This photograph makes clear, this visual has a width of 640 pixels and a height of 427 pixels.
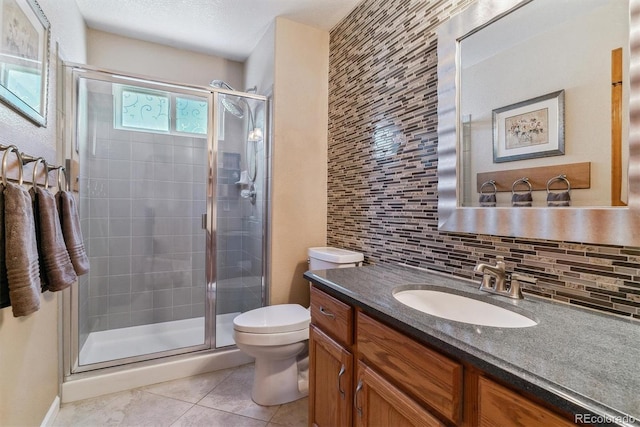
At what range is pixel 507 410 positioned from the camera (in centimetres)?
60

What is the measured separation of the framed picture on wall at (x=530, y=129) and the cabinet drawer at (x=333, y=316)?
827 millimetres

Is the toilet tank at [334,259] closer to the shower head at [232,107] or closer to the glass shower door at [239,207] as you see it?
the glass shower door at [239,207]

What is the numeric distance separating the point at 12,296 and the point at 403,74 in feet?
6.03

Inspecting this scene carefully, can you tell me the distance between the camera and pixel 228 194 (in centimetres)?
237

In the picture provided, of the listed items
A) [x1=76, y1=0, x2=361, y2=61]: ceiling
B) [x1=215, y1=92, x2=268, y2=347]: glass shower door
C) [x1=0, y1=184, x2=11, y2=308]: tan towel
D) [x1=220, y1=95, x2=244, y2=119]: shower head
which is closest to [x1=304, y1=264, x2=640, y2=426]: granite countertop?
[x1=0, y1=184, x2=11, y2=308]: tan towel

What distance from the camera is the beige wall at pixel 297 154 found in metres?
2.19

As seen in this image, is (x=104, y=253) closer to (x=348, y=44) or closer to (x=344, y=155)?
(x=344, y=155)

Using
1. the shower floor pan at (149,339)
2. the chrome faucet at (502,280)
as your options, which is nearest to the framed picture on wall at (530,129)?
the chrome faucet at (502,280)

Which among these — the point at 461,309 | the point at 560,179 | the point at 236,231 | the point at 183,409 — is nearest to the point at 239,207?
the point at 236,231

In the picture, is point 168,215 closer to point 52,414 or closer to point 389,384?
point 52,414

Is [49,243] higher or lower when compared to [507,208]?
lower

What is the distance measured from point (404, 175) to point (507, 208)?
1.87ft

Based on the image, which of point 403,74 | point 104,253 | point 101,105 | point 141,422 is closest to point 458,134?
point 403,74

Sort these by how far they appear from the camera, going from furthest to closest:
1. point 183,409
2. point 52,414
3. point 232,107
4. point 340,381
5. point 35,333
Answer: point 232,107 → point 183,409 → point 52,414 → point 35,333 → point 340,381
